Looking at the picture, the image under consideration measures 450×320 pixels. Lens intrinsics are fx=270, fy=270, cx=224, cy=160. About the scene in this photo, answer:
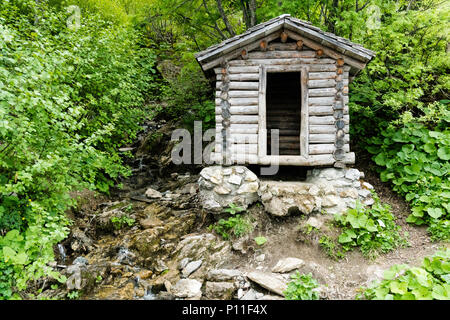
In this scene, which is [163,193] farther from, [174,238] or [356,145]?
[356,145]

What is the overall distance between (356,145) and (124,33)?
837 cm

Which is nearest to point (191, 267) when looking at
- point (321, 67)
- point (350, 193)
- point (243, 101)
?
point (350, 193)

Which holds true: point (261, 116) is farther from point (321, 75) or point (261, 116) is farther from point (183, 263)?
point (183, 263)

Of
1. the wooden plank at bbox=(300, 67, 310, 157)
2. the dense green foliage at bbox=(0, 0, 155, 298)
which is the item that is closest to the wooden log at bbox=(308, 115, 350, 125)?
the wooden plank at bbox=(300, 67, 310, 157)

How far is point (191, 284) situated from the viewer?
510cm

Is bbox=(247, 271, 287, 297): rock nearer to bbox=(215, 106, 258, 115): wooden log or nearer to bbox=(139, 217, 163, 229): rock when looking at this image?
bbox=(139, 217, 163, 229): rock

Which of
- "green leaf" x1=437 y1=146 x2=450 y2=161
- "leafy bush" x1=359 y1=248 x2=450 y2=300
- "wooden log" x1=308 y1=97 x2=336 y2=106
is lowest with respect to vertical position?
"leafy bush" x1=359 y1=248 x2=450 y2=300

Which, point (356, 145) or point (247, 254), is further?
point (356, 145)

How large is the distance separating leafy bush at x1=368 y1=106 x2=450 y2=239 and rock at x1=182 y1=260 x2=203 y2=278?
15.9 feet

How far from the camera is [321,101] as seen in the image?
6.64m

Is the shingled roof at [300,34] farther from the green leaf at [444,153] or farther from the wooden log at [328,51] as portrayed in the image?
the green leaf at [444,153]

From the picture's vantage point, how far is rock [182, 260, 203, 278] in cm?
545

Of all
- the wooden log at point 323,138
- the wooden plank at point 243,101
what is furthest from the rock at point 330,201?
the wooden plank at point 243,101
